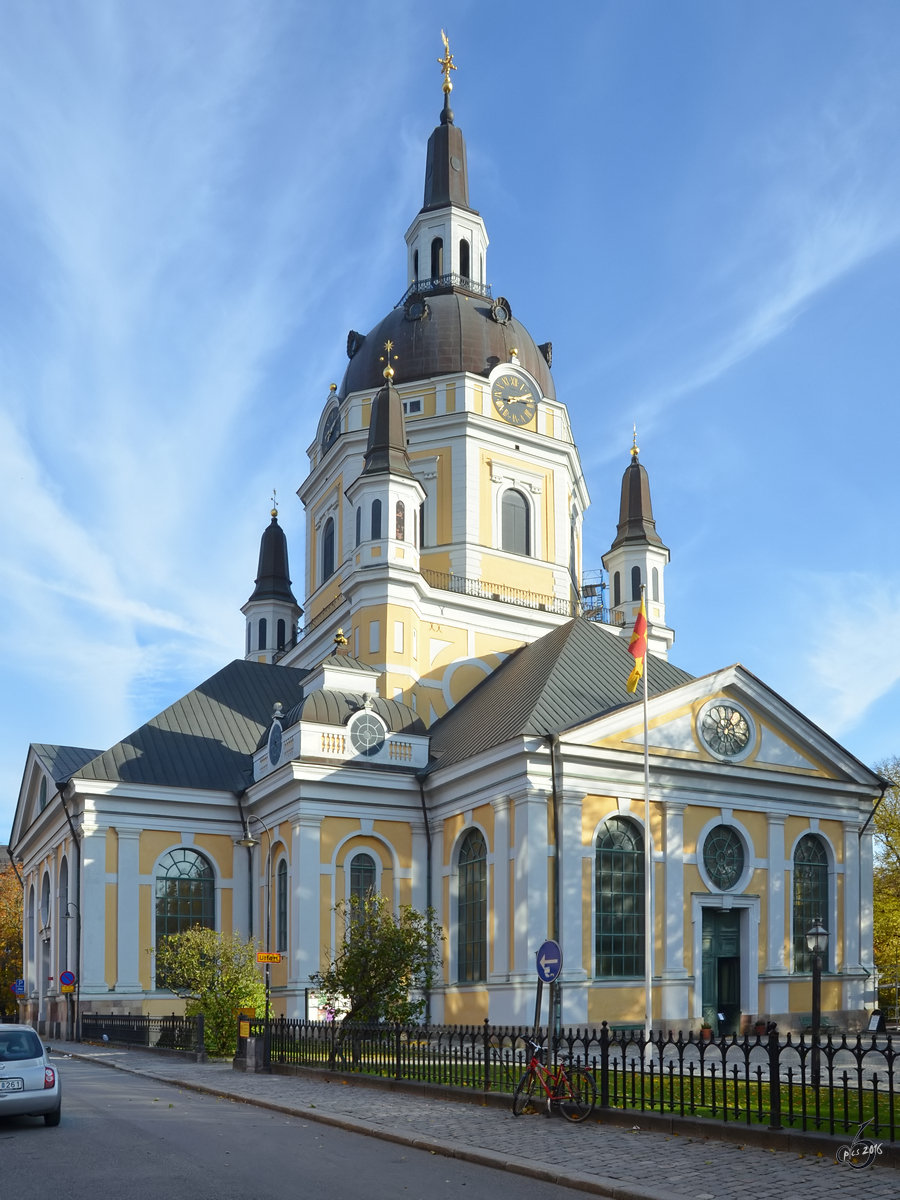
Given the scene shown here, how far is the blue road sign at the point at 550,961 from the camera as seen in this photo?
1597 cm

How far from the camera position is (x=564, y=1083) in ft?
51.4

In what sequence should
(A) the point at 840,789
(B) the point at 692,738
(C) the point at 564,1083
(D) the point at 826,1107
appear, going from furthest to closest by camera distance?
(A) the point at 840,789
(B) the point at 692,738
(C) the point at 564,1083
(D) the point at 826,1107

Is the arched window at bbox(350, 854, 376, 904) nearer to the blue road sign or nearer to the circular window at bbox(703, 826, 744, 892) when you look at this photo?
the circular window at bbox(703, 826, 744, 892)

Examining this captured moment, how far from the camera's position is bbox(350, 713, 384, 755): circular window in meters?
35.0

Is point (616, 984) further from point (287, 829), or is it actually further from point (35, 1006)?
point (35, 1006)

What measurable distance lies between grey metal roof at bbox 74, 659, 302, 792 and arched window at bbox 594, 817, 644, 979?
494 inches

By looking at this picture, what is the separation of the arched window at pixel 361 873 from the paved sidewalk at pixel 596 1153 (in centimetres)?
1518

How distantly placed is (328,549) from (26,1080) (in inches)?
1266

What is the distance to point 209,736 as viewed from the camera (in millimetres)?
40438

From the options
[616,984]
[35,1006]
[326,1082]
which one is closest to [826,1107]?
[326,1082]

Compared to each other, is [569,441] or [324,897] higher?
[569,441]

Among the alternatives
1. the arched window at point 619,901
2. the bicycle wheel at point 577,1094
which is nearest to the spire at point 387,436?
the arched window at point 619,901

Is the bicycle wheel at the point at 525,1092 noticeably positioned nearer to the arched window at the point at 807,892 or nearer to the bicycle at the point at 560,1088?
the bicycle at the point at 560,1088

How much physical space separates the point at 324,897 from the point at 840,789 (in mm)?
13953
